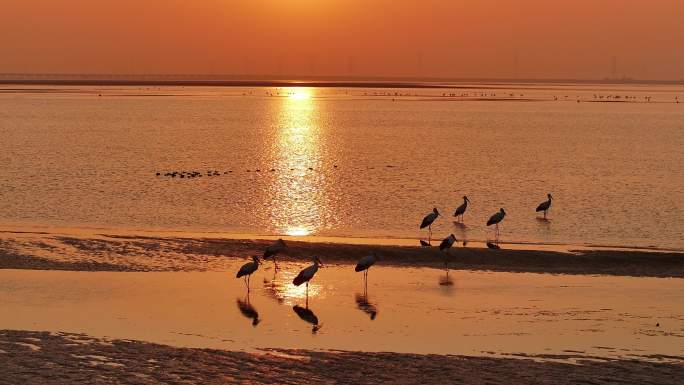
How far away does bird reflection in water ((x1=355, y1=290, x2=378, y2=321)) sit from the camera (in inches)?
829

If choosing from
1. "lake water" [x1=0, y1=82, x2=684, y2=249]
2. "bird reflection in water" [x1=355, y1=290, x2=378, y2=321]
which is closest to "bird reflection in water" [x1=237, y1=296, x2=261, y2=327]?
"bird reflection in water" [x1=355, y1=290, x2=378, y2=321]

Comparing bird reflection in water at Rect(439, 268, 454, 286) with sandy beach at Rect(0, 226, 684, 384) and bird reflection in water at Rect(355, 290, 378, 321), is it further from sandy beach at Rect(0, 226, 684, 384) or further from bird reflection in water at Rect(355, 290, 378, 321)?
bird reflection in water at Rect(355, 290, 378, 321)

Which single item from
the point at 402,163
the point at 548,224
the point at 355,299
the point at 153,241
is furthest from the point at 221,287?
the point at 402,163

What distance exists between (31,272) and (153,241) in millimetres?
5622

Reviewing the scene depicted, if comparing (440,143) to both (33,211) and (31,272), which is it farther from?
(31,272)

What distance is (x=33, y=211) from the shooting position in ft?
124

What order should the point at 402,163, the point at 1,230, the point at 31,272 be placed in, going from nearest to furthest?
the point at 31,272 < the point at 1,230 < the point at 402,163

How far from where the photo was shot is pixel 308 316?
20.6 meters

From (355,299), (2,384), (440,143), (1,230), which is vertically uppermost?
(440,143)

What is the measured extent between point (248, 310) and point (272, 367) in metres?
4.78

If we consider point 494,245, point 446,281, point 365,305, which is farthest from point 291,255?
point 494,245

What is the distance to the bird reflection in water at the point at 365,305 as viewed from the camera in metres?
21.1

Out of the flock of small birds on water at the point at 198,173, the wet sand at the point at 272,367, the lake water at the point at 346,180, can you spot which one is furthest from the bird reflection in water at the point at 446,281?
the flock of small birds on water at the point at 198,173

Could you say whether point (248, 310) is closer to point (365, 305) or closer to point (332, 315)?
point (332, 315)
